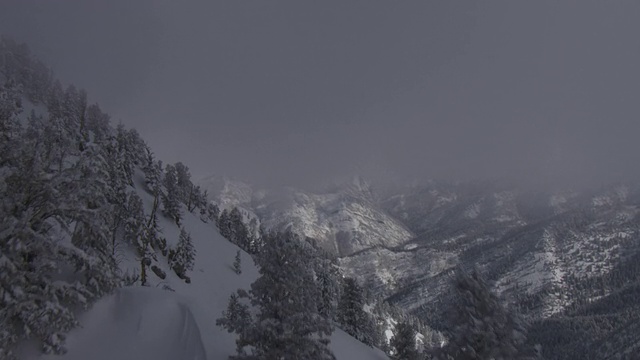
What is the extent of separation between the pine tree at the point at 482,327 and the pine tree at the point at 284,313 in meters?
8.40

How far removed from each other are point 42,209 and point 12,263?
297 centimetres

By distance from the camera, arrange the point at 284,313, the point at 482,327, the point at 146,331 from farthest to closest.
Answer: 1. the point at 482,327
2. the point at 146,331
3. the point at 284,313

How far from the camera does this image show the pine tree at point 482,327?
23.9 meters

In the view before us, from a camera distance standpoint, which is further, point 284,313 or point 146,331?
point 146,331

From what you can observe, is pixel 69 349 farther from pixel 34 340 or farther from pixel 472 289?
pixel 472 289

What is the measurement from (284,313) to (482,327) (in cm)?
1162

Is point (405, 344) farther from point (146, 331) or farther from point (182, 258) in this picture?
point (146, 331)

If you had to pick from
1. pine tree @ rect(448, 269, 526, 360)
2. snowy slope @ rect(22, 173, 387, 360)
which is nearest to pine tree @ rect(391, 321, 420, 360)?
pine tree @ rect(448, 269, 526, 360)

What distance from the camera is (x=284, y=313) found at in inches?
773

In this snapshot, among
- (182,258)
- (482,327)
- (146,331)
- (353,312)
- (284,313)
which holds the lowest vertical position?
(353,312)

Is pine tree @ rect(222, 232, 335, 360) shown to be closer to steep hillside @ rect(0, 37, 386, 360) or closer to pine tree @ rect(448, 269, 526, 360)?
steep hillside @ rect(0, 37, 386, 360)

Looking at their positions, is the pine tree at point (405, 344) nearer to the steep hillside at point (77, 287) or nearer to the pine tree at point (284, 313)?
the steep hillside at point (77, 287)

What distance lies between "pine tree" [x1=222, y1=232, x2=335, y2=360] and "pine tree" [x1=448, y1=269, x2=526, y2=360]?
27.6ft

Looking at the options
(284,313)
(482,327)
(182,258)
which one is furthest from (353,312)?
(284,313)
